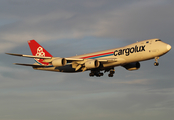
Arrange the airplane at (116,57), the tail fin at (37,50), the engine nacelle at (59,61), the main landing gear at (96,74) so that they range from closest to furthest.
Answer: the airplane at (116,57)
the engine nacelle at (59,61)
the main landing gear at (96,74)
the tail fin at (37,50)

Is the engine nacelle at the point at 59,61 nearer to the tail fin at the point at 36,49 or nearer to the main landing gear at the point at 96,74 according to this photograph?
the main landing gear at the point at 96,74

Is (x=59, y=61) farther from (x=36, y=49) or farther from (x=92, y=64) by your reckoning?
(x=36, y=49)

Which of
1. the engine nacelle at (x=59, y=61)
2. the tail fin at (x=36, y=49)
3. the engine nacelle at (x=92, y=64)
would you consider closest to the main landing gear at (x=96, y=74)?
the engine nacelle at (x=92, y=64)

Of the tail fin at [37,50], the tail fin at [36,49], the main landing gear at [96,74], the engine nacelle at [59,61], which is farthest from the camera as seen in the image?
the tail fin at [36,49]

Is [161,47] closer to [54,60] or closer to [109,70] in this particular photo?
[109,70]

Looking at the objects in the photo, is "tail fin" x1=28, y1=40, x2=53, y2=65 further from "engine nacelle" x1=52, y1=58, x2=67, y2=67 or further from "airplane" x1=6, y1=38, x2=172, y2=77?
"engine nacelle" x1=52, y1=58, x2=67, y2=67

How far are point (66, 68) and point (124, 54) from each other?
1299 cm

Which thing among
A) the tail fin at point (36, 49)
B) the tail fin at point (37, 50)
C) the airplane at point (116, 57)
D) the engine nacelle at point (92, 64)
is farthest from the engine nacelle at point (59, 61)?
the tail fin at point (36, 49)

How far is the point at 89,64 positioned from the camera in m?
46.2

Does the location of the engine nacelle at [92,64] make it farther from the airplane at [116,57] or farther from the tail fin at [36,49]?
the tail fin at [36,49]

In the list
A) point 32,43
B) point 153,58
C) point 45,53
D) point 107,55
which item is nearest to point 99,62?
point 107,55

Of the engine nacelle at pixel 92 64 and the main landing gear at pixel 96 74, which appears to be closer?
the engine nacelle at pixel 92 64

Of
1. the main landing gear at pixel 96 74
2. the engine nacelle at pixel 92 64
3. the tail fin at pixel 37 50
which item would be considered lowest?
the main landing gear at pixel 96 74

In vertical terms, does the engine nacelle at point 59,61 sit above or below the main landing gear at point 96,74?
A: above
